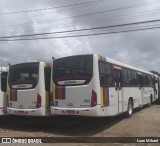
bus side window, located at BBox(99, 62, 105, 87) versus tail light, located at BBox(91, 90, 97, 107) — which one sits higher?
bus side window, located at BBox(99, 62, 105, 87)

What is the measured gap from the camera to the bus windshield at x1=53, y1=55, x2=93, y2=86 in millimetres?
11805

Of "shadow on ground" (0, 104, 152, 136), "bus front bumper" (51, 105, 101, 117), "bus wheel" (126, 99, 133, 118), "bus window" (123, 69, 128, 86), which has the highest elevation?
"bus window" (123, 69, 128, 86)

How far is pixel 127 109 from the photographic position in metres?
15.5

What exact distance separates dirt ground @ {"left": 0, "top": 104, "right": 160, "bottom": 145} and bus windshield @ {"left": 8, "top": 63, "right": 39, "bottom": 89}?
75.8 inches

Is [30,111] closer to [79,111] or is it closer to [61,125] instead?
[61,125]

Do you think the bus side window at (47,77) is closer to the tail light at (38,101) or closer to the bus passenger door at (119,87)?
the tail light at (38,101)

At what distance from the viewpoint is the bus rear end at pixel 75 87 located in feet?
37.8

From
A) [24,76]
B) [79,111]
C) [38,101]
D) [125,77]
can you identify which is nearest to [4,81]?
[24,76]

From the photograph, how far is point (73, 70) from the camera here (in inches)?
478

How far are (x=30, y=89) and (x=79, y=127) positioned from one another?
9.21ft

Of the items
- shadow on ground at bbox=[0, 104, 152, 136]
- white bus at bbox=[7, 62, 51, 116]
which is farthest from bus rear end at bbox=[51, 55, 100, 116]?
shadow on ground at bbox=[0, 104, 152, 136]

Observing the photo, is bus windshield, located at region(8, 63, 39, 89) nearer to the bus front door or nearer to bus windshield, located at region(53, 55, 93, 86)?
bus windshield, located at region(53, 55, 93, 86)

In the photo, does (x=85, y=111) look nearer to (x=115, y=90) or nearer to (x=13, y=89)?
(x=115, y=90)

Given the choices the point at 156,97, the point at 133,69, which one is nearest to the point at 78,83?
the point at 133,69
